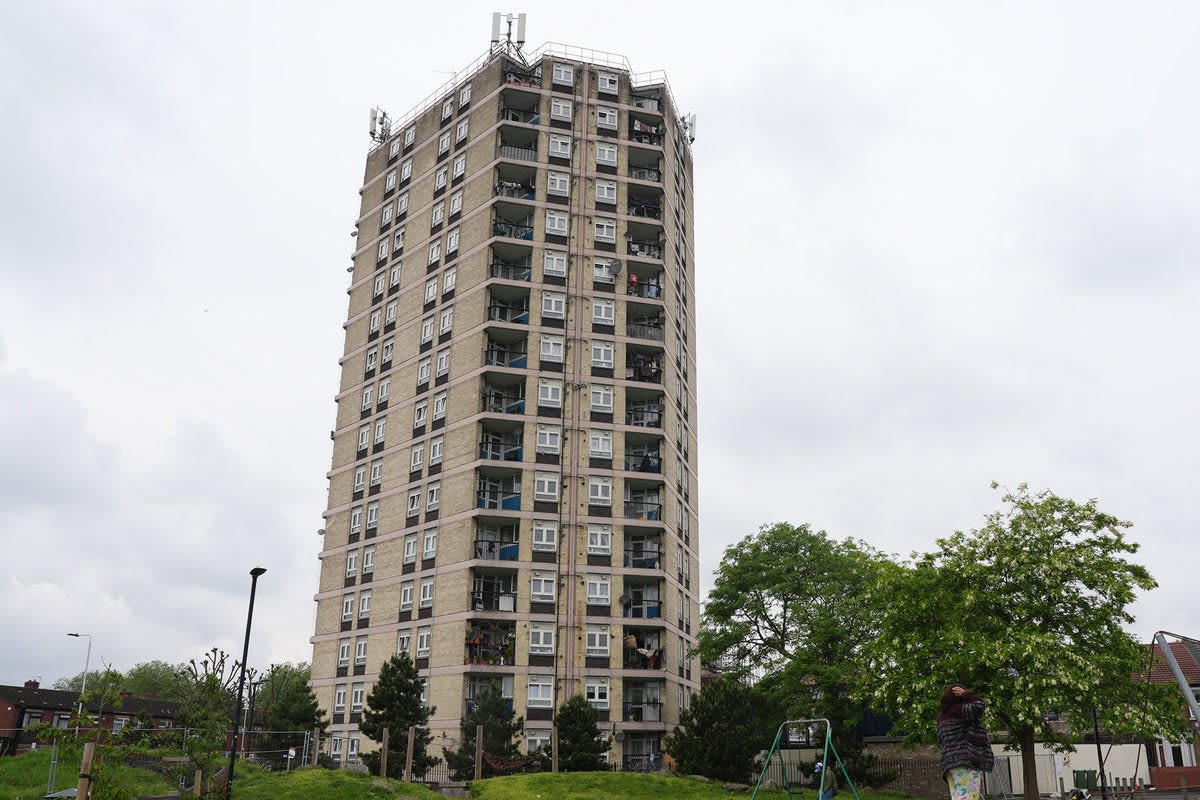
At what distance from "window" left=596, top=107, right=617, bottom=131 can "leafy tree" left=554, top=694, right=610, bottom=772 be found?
1633 inches

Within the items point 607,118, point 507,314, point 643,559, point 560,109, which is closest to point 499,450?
point 507,314

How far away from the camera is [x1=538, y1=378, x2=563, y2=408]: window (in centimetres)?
6606

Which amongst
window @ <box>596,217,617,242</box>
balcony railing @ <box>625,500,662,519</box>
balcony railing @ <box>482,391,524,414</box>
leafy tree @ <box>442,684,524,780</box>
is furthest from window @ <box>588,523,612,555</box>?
window @ <box>596,217,617,242</box>

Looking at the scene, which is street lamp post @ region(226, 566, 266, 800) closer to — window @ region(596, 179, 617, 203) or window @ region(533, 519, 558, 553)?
window @ region(533, 519, 558, 553)

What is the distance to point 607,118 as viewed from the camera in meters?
75.1

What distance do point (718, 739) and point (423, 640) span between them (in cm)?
2184

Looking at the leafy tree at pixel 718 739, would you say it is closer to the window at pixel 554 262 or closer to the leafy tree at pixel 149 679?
the window at pixel 554 262

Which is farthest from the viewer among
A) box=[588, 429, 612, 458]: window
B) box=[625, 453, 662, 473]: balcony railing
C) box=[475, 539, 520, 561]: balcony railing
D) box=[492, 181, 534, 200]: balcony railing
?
box=[492, 181, 534, 200]: balcony railing

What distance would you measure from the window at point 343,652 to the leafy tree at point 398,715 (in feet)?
49.4

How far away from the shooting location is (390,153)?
273 feet

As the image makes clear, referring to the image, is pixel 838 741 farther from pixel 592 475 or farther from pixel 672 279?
pixel 672 279

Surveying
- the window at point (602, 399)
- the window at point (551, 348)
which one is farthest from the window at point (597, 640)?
the window at point (551, 348)

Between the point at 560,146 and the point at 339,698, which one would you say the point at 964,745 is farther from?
the point at 560,146

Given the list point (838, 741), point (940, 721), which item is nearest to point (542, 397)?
point (838, 741)
